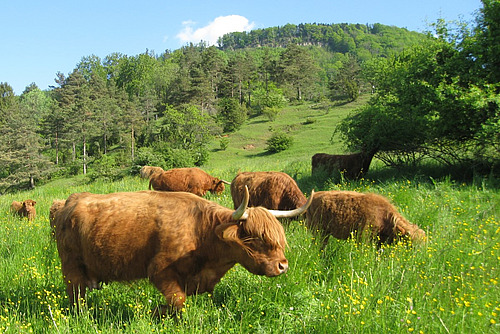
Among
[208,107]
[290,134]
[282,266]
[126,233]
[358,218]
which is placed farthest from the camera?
[208,107]

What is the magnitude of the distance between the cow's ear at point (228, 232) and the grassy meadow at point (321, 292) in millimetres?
733

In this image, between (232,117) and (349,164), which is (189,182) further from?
(232,117)

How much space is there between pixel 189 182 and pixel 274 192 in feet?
17.6

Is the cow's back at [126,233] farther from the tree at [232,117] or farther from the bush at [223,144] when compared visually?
the tree at [232,117]

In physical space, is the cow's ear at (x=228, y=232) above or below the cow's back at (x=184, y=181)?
above

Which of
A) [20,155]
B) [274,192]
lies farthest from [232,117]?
[274,192]

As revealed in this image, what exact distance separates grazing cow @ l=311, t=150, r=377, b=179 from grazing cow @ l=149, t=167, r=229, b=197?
4.15m

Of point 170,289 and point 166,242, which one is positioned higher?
point 166,242

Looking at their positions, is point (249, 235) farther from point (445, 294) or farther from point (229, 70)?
point (229, 70)

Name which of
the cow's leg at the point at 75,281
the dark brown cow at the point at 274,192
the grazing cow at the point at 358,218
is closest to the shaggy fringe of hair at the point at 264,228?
the cow's leg at the point at 75,281

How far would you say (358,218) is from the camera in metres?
5.94

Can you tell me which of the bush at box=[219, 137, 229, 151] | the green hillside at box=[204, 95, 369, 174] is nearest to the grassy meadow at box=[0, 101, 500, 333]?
the green hillside at box=[204, 95, 369, 174]

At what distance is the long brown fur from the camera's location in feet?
11.2

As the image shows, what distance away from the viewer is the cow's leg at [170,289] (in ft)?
11.3
